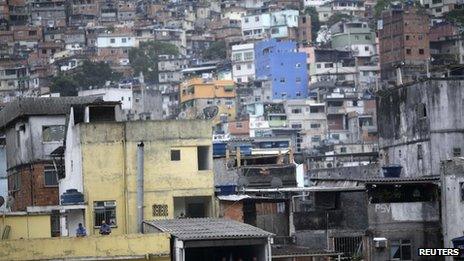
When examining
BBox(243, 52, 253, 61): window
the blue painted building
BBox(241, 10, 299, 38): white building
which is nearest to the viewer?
the blue painted building

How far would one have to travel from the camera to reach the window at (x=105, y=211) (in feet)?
118

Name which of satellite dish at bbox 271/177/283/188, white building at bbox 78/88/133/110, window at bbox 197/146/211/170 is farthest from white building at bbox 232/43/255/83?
window at bbox 197/146/211/170

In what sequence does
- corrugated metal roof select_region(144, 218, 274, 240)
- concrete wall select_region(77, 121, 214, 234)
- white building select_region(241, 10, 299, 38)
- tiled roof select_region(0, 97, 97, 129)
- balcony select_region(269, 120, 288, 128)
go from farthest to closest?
white building select_region(241, 10, 299, 38) → balcony select_region(269, 120, 288, 128) → tiled roof select_region(0, 97, 97, 129) → concrete wall select_region(77, 121, 214, 234) → corrugated metal roof select_region(144, 218, 274, 240)

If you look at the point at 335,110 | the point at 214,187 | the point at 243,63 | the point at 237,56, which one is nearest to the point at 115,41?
the point at 237,56

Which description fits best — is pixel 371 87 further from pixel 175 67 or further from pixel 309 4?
pixel 309 4

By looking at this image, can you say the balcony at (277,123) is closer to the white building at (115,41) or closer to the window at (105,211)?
the white building at (115,41)

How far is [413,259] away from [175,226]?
7.41 m

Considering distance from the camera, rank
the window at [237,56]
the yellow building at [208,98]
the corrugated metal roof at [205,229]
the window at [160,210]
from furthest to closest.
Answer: the window at [237,56] → the yellow building at [208,98] → the window at [160,210] → the corrugated metal roof at [205,229]

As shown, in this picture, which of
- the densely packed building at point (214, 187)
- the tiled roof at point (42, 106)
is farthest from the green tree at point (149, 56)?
the tiled roof at point (42, 106)

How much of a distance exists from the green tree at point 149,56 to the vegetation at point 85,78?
23.5 feet

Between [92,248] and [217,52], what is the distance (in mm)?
130209

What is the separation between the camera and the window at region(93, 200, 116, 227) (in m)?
35.8

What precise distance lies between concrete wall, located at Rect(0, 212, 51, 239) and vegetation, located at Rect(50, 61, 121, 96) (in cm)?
9002

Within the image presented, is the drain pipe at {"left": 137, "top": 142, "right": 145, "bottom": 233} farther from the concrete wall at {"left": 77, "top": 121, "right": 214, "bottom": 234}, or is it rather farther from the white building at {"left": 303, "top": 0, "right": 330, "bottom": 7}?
the white building at {"left": 303, "top": 0, "right": 330, "bottom": 7}
